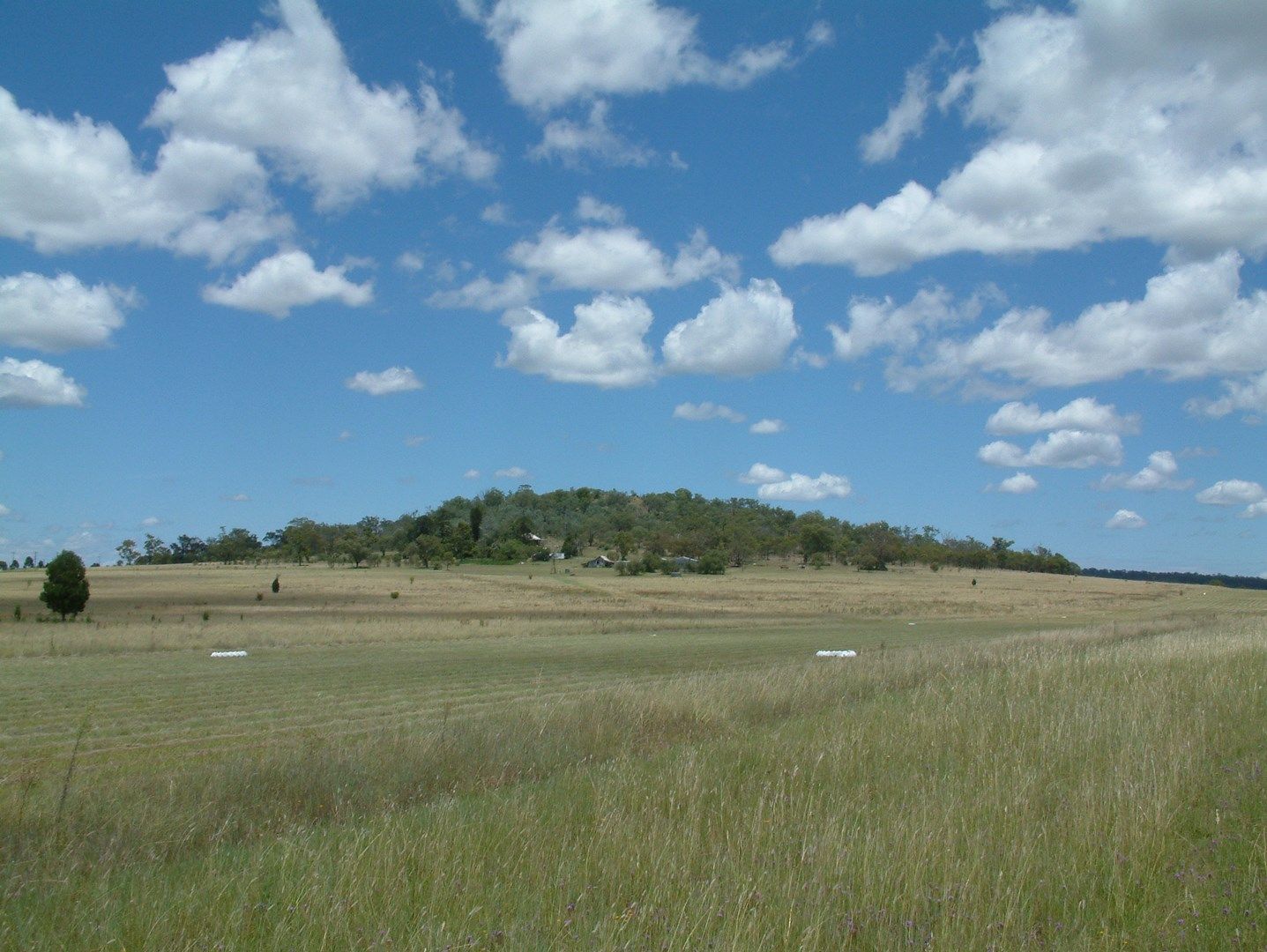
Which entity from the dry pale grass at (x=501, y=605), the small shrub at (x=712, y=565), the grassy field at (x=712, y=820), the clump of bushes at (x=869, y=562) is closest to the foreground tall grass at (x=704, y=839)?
the grassy field at (x=712, y=820)

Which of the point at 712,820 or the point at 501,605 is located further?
the point at 501,605

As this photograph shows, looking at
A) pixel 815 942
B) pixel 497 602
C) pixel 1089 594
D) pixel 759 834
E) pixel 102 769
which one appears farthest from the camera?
pixel 1089 594

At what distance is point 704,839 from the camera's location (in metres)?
6.61

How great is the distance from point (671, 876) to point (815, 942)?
1.28m

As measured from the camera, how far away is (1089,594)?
10412 cm

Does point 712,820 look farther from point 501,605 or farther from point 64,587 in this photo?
point 501,605

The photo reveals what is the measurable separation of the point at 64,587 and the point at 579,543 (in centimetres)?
12034

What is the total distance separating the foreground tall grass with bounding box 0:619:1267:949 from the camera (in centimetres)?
493

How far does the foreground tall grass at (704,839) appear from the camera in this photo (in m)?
4.93

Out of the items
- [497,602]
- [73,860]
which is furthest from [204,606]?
[73,860]

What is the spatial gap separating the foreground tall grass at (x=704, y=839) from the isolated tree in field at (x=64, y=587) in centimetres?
6098

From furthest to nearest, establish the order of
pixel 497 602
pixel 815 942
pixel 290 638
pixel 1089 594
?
pixel 1089 594 < pixel 497 602 < pixel 290 638 < pixel 815 942

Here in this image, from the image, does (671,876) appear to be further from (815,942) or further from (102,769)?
(102,769)

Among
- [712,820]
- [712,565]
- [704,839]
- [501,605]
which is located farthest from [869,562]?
[704,839]
